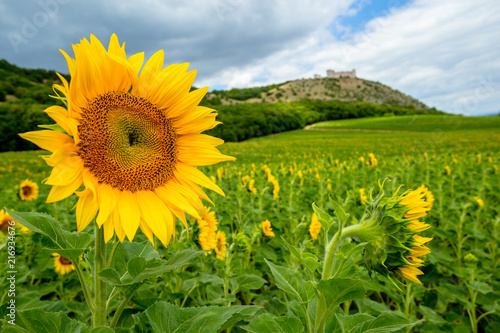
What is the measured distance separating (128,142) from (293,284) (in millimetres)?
909

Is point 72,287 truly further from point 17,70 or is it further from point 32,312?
point 17,70

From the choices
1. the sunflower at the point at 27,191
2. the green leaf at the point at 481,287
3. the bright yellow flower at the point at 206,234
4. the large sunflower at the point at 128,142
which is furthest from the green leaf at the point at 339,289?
the sunflower at the point at 27,191

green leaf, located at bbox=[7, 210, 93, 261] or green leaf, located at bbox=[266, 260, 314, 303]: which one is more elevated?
green leaf, located at bbox=[7, 210, 93, 261]

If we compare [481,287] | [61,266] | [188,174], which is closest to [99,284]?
[188,174]

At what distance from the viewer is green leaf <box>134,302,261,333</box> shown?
104 cm

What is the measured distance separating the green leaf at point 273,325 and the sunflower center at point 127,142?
654mm

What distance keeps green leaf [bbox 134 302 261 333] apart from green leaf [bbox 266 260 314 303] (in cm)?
20

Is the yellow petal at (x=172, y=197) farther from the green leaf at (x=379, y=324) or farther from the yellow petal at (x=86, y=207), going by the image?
the green leaf at (x=379, y=324)

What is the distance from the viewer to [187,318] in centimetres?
Answer: 114

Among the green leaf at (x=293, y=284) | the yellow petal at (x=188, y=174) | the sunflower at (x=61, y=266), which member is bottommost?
the sunflower at (x=61, y=266)

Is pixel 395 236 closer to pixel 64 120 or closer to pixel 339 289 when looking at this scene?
pixel 339 289

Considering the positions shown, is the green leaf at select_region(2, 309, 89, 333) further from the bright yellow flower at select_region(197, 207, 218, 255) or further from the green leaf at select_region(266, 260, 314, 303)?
the bright yellow flower at select_region(197, 207, 218, 255)

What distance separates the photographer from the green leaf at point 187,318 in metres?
1.04

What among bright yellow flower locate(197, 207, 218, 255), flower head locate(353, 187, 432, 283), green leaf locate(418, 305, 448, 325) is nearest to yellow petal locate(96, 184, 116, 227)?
flower head locate(353, 187, 432, 283)
